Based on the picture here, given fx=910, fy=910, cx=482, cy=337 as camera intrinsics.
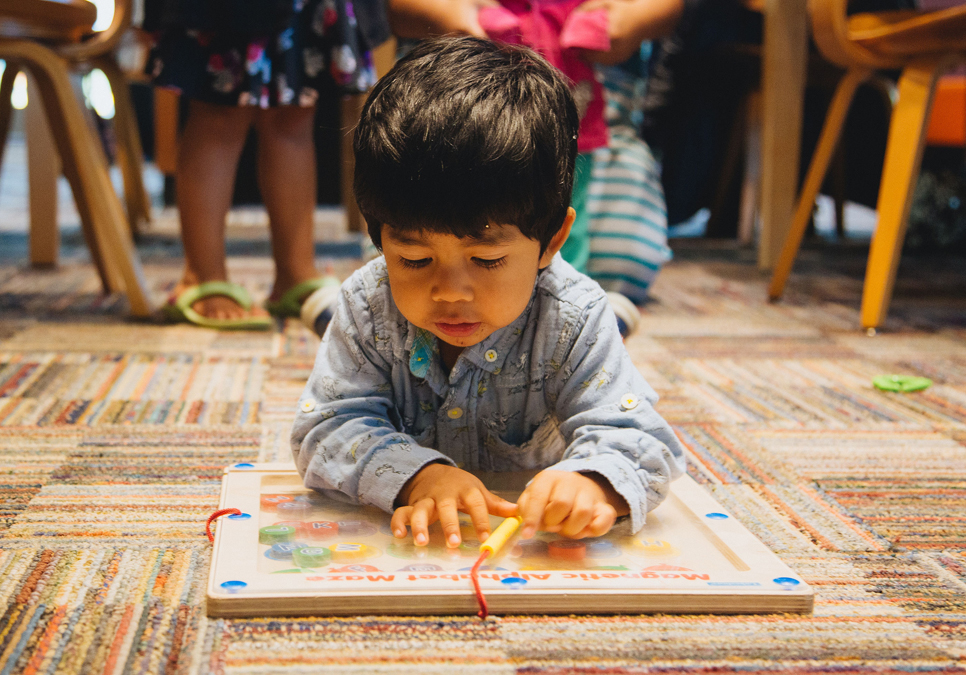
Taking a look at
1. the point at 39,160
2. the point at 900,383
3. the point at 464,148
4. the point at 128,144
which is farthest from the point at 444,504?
the point at 128,144

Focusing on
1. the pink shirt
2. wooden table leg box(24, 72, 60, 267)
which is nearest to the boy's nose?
the pink shirt

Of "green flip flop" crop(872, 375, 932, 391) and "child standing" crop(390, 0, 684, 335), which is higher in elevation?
"child standing" crop(390, 0, 684, 335)

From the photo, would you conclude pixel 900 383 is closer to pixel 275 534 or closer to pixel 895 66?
pixel 895 66

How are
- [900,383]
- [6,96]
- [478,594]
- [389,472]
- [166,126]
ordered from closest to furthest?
[478,594] < [389,472] < [900,383] < [6,96] < [166,126]

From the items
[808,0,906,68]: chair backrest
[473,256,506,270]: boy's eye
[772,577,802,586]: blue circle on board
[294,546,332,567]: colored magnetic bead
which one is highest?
[808,0,906,68]: chair backrest

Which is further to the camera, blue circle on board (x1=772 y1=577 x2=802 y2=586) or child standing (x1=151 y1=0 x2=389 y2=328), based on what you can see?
child standing (x1=151 y1=0 x2=389 y2=328)

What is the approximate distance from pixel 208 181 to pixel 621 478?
34.9 inches

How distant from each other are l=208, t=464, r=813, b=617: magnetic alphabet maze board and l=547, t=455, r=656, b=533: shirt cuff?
0.06 feet

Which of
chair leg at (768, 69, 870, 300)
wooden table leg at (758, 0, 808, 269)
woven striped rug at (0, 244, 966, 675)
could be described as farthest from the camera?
wooden table leg at (758, 0, 808, 269)

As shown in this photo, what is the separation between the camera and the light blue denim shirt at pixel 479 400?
2.10 feet

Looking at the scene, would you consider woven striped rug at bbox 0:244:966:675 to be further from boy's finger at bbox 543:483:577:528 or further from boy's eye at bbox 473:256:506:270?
boy's eye at bbox 473:256:506:270

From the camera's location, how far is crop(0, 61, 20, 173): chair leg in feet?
4.97

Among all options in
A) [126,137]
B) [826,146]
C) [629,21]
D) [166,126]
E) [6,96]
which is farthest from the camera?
[166,126]

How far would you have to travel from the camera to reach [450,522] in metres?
0.58
